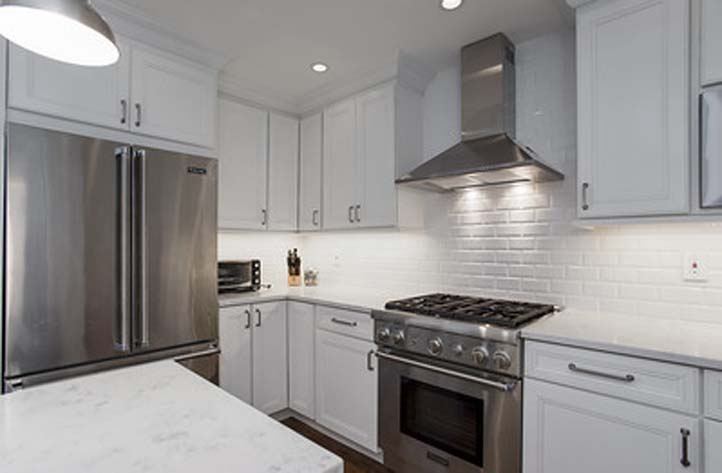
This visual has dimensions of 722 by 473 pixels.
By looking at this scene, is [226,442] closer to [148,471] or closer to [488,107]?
[148,471]

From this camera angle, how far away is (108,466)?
0.65 meters

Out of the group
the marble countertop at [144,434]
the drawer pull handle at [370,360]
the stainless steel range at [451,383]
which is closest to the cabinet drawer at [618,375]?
the stainless steel range at [451,383]

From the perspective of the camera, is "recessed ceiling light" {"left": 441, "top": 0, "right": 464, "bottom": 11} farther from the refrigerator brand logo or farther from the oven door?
the oven door

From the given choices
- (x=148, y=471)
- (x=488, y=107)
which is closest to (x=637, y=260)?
(x=488, y=107)

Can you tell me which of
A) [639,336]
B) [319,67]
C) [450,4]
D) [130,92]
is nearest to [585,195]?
[639,336]

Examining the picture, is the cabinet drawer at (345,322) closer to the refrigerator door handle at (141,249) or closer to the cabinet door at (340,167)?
the cabinet door at (340,167)

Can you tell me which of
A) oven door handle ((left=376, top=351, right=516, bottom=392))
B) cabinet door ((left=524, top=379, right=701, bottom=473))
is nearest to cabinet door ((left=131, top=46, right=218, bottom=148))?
oven door handle ((left=376, top=351, right=516, bottom=392))

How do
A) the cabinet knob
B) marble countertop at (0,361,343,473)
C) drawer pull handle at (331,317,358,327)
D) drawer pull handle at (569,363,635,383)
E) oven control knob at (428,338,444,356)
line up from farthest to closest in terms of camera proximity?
1. drawer pull handle at (331,317,358,327)
2. oven control knob at (428,338,444,356)
3. the cabinet knob
4. drawer pull handle at (569,363,635,383)
5. marble countertop at (0,361,343,473)

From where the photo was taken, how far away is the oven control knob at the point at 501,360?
1679 mm

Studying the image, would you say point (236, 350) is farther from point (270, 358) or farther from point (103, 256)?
point (103, 256)

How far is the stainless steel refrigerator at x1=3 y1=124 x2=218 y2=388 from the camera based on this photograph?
65.3 inches

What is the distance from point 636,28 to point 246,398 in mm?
2930

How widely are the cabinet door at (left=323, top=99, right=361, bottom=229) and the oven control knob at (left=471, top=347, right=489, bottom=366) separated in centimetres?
134

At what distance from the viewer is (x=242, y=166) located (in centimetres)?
292
